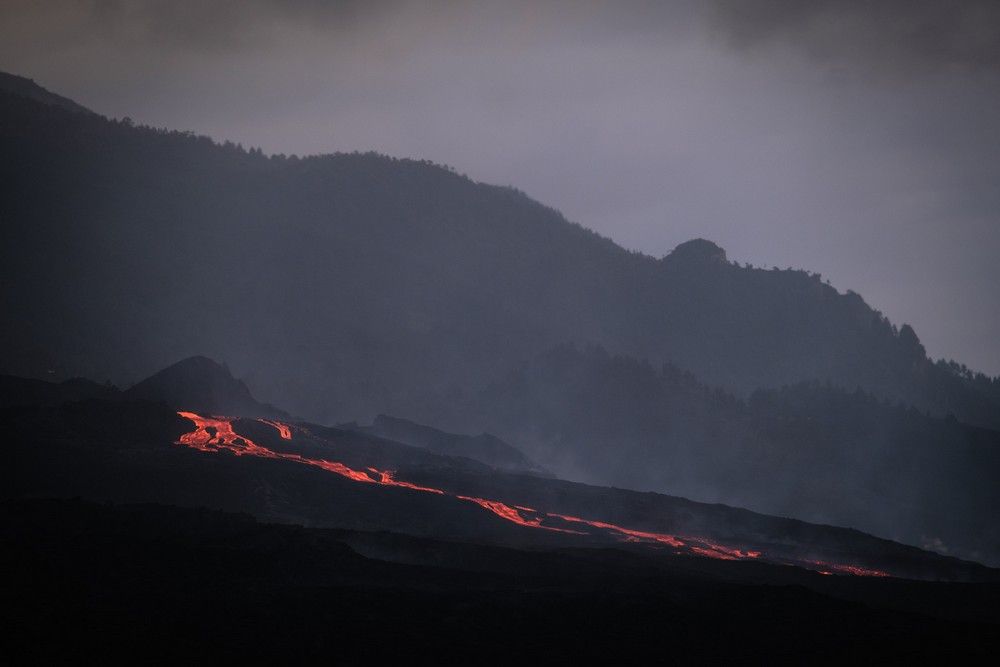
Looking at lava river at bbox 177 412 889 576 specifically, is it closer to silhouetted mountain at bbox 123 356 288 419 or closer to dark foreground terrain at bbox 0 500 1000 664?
dark foreground terrain at bbox 0 500 1000 664

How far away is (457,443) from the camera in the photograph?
108 metres

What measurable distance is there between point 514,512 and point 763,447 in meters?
83.2

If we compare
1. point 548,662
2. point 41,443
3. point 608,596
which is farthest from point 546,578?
point 41,443

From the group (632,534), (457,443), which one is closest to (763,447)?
(457,443)

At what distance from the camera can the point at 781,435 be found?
146625 mm

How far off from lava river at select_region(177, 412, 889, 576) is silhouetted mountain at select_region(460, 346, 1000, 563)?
65.9m

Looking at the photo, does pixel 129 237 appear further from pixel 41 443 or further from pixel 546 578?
pixel 546 578

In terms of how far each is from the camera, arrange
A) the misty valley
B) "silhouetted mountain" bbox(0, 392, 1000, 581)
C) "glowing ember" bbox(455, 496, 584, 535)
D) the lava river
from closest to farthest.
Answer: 1. the misty valley
2. "silhouetted mountain" bbox(0, 392, 1000, 581)
3. the lava river
4. "glowing ember" bbox(455, 496, 584, 535)

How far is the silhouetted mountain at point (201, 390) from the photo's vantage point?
94062mm

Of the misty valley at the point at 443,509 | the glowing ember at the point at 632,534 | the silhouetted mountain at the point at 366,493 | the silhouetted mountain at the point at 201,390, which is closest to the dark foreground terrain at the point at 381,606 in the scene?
the misty valley at the point at 443,509

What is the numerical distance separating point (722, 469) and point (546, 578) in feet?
329

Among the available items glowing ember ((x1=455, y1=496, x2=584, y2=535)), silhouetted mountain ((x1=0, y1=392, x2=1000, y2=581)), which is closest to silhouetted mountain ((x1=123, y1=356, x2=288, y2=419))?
silhouetted mountain ((x1=0, y1=392, x2=1000, y2=581))

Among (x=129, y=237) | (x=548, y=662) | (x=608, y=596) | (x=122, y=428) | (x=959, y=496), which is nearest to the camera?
(x=548, y=662)

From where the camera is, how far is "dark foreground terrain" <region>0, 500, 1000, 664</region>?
122 feet
